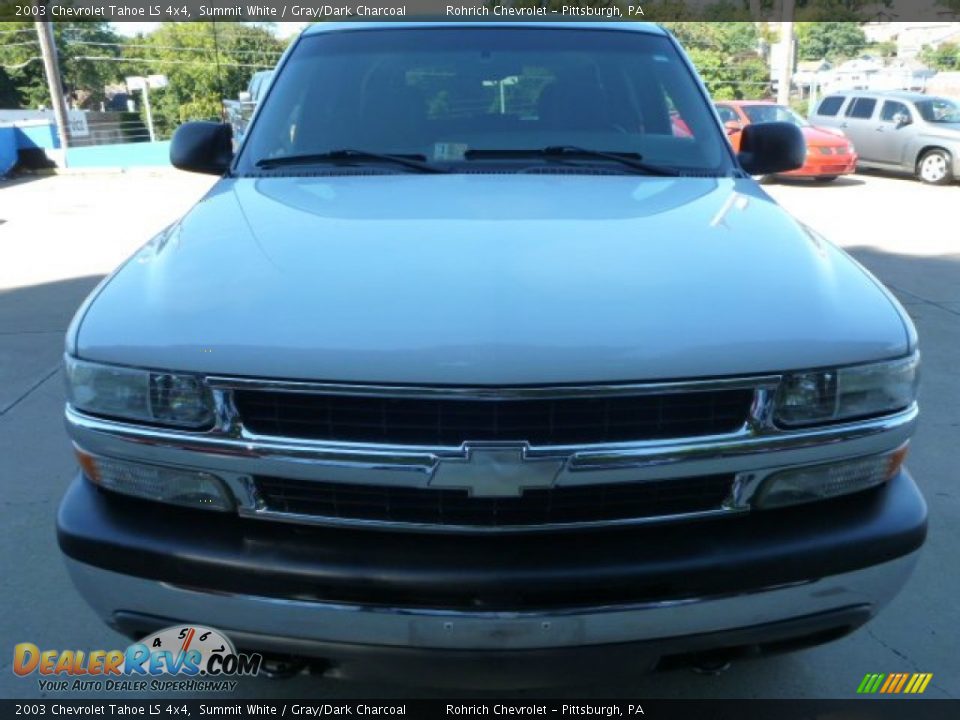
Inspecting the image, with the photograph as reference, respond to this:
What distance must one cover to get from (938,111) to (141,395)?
17.9m

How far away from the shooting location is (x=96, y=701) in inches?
102

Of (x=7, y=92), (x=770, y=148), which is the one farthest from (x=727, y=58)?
(x=7, y=92)

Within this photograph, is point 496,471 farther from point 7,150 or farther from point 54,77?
point 54,77

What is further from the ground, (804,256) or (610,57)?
(610,57)

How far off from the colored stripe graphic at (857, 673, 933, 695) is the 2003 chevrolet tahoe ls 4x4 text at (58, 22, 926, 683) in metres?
0.73

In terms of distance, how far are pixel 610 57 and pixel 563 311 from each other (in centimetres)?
196

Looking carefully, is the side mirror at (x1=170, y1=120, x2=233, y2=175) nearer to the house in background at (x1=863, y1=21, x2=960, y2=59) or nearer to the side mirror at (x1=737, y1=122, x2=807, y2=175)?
the side mirror at (x1=737, y1=122, x2=807, y2=175)

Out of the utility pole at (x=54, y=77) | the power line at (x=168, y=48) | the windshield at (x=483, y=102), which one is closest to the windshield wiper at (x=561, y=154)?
the windshield at (x=483, y=102)

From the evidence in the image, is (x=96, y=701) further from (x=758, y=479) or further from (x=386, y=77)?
(x=386, y=77)

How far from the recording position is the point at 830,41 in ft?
210

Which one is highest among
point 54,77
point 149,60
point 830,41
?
point 54,77

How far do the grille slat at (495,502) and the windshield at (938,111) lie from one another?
1715 centimetres

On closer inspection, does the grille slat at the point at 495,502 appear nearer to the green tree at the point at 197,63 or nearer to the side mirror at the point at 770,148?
the side mirror at the point at 770,148

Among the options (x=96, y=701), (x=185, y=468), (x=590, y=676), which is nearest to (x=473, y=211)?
(x=185, y=468)
